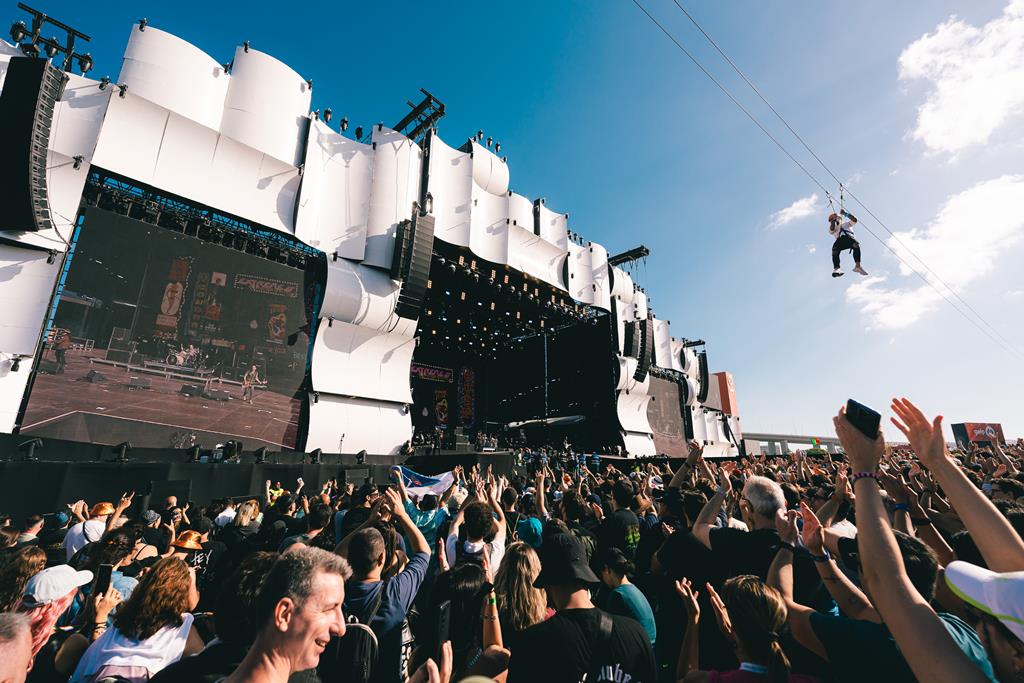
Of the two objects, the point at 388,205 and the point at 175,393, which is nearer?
the point at 175,393

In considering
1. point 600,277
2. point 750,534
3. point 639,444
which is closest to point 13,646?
point 750,534

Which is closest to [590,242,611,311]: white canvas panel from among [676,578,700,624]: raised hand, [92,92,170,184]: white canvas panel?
[92,92,170,184]: white canvas panel

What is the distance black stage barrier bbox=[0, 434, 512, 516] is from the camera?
8906mm

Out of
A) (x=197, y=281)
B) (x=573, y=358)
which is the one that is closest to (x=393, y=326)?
(x=197, y=281)

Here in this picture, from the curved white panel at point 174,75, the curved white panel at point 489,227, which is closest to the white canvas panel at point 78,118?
the curved white panel at point 174,75

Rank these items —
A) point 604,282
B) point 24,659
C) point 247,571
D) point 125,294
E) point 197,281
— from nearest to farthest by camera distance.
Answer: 1. point 24,659
2. point 247,571
3. point 125,294
4. point 197,281
5. point 604,282

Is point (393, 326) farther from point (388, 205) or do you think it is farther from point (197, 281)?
point (197, 281)

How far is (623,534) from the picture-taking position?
13.1 ft

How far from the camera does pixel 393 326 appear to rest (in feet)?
67.5

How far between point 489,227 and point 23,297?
18333 mm

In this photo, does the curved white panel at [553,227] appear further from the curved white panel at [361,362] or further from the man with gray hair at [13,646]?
the man with gray hair at [13,646]

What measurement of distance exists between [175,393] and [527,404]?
69.3 ft

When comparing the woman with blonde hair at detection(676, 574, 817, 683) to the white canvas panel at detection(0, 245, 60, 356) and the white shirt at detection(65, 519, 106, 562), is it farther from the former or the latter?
the white canvas panel at detection(0, 245, 60, 356)

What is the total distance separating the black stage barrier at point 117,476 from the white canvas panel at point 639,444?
63.5 ft
